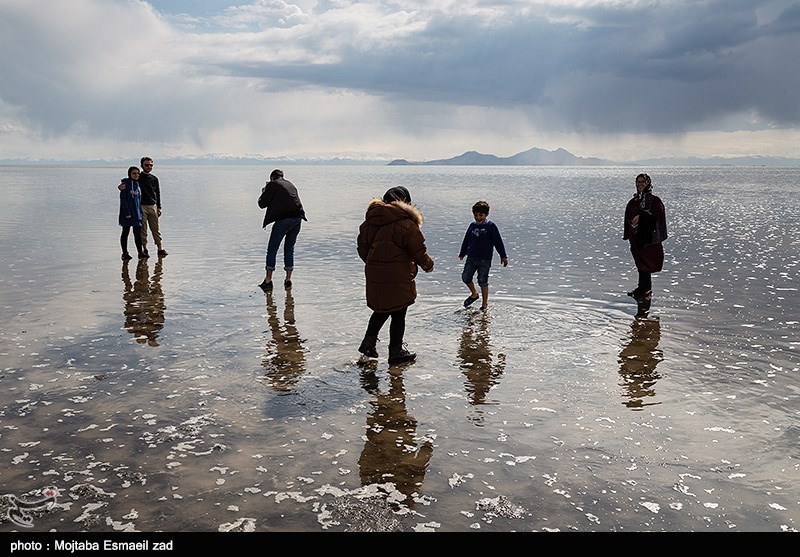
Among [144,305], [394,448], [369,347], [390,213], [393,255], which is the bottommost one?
[394,448]

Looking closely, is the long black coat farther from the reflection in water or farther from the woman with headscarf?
the reflection in water

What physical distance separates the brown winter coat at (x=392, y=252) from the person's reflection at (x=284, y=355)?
4.21ft

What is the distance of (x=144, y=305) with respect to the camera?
466 inches

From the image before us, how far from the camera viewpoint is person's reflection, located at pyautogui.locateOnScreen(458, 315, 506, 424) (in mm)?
7375

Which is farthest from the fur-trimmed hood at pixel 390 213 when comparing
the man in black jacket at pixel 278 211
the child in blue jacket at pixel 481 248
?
the man in black jacket at pixel 278 211

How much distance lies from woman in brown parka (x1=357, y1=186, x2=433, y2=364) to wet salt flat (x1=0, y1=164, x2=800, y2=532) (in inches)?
30.9

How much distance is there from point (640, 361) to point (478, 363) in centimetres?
219

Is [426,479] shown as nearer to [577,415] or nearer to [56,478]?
[577,415]

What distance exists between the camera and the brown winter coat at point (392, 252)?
8.02m

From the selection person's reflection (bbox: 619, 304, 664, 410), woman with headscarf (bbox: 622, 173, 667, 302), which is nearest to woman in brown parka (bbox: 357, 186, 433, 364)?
person's reflection (bbox: 619, 304, 664, 410)

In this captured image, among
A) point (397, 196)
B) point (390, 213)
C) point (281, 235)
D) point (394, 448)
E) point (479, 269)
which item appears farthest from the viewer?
point (281, 235)

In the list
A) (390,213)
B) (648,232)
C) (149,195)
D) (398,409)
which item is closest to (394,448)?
(398,409)

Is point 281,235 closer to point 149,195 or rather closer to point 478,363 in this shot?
point 149,195

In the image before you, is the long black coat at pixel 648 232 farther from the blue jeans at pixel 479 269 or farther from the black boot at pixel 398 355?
the black boot at pixel 398 355
